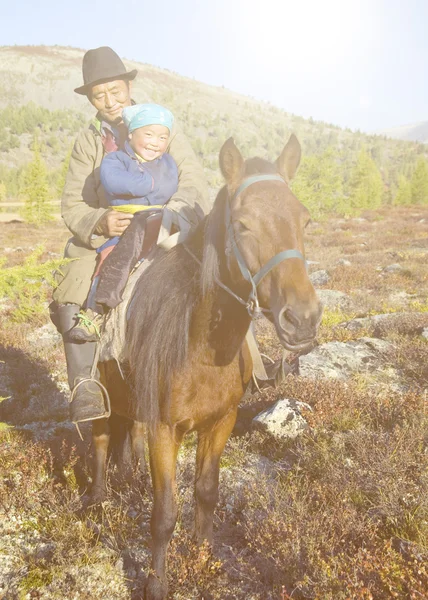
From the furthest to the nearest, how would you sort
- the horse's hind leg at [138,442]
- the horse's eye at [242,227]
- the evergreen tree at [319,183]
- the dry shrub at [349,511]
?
the evergreen tree at [319,183] → the horse's hind leg at [138,442] → the dry shrub at [349,511] → the horse's eye at [242,227]

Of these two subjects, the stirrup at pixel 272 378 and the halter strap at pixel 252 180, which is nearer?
the halter strap at pixel 252 180

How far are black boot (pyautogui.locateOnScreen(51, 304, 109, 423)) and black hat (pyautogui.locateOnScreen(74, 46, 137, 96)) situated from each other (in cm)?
202

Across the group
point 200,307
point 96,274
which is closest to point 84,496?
point 96,274

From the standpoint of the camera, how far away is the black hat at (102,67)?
3566mm

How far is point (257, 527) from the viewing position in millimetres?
3236

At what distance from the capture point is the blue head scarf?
10.1ft

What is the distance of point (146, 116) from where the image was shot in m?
3.07

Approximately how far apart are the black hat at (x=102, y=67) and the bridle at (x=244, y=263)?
223 cm

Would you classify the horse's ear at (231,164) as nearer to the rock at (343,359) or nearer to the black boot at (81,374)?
the black boot at (81,374)

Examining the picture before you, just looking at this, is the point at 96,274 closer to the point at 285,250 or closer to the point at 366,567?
the point at 285,250

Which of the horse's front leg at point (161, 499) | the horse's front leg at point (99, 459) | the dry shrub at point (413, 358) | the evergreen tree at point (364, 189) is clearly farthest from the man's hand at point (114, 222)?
the evergreen tree at point (364, 189)

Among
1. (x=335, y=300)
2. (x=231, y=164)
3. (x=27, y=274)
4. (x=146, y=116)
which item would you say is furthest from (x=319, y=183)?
(x=231, y=164)

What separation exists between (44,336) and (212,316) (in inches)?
296

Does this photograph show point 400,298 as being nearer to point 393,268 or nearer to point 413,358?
point 393,268
